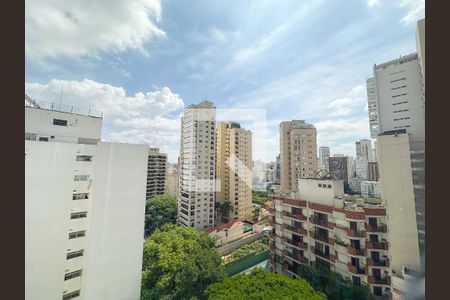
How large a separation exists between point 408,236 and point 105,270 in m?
13.2

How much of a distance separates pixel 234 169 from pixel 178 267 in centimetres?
1455

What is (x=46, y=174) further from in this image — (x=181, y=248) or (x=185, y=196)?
(x=185, y=196)

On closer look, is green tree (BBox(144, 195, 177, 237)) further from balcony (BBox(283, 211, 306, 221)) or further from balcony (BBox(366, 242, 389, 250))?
balcony (BBox(366, 242, 389, 250))

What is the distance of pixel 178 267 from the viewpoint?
657cm

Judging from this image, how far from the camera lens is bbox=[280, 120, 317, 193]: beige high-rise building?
21.2 meters

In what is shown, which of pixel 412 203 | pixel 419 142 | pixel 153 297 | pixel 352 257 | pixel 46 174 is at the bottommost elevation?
pixel 153 297

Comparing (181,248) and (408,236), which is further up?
(181,248)

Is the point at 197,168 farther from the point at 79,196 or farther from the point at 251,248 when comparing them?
the point at 79,196

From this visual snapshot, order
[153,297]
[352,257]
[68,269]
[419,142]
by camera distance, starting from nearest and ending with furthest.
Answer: [68,269], [153,297], [352,257], [419,142]

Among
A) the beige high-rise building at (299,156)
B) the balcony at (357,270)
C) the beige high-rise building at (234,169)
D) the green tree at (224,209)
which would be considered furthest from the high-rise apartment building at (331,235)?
the beige high-rise building at (299,156)

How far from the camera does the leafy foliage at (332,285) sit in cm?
Result: 650

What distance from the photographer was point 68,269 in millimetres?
5992

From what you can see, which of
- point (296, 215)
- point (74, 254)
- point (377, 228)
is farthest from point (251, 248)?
point (74, 254)

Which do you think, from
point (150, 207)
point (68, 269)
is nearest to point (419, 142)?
point (68, 269)
